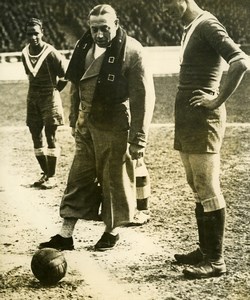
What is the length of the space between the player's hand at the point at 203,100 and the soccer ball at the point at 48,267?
3.36ft

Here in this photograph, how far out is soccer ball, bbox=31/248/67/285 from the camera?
2.95 metres

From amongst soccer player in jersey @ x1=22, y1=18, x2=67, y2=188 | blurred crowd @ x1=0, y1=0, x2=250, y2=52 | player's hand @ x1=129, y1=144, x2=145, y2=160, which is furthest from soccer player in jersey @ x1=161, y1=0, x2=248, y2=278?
blurred crowd @ x1=0, y1=0, x2=250, y2=52

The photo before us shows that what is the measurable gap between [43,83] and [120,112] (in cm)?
168

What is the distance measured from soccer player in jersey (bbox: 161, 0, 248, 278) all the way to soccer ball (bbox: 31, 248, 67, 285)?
625mm

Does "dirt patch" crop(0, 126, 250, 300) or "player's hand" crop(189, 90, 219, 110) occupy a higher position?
"player's hand" crop(189, 90, 219, 110)

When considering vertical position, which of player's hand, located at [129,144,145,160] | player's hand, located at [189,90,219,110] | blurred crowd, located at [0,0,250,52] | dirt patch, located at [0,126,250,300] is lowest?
dirt patch, located at [0,126,250,300]

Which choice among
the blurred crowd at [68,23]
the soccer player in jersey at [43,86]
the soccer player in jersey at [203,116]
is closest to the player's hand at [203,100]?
the soccer player in jersey at [203,116]

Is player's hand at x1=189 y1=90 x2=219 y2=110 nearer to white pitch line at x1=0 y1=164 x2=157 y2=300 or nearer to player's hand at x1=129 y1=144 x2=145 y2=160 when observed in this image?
player's hand at x1=129 y1=144 x2=145 y2=160

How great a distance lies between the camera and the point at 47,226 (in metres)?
3.89

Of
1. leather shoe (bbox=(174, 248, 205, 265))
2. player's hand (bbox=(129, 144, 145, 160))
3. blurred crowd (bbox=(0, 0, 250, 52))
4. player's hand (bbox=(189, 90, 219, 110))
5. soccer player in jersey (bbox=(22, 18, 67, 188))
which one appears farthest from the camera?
blurred crowd (bbox=(0, 0, 250, 52))

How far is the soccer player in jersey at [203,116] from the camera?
2.90 m

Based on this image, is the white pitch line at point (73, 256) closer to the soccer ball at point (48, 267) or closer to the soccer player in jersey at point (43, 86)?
the soccer ball at point (48, 267)

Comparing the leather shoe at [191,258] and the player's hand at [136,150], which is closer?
the leather shoe at [191,258]

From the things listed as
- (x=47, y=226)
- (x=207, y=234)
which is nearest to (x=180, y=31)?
(x=47, y=226)
